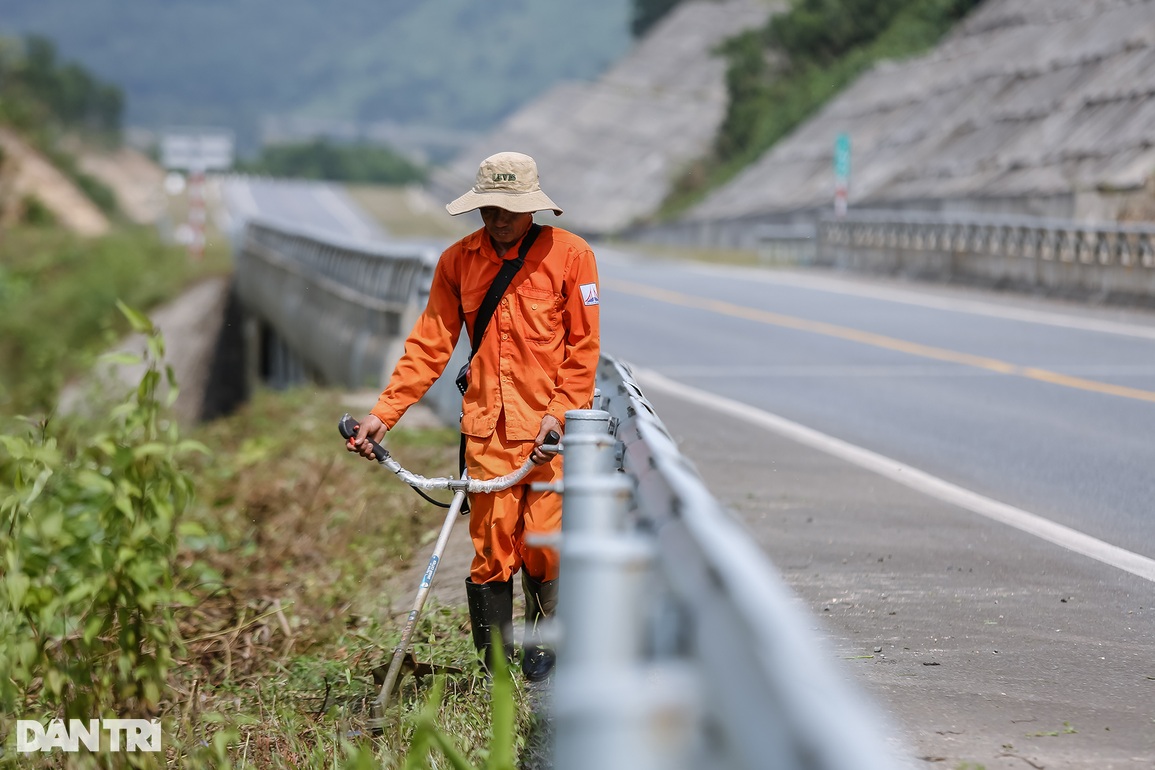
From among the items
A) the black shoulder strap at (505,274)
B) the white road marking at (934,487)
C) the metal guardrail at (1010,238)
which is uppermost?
the black shoulder strap at (505,274)

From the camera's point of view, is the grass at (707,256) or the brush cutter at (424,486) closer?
the brush cutter at (424,486)

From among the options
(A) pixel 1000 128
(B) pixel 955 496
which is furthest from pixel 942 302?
(A) pixel 1000 128

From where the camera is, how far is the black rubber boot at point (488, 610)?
18.5ft

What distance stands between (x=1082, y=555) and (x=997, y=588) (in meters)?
0.89

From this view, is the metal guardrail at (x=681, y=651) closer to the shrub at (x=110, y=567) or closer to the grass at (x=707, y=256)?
the shrub at (x=110, y=567)

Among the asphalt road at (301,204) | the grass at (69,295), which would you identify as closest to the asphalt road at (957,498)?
the grass at (69,295)

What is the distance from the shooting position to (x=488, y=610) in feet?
18.6

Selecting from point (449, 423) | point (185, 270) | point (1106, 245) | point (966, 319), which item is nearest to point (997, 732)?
point (449, 423)

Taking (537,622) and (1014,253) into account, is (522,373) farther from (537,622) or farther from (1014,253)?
(1014,253)

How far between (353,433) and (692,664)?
10.1 ft

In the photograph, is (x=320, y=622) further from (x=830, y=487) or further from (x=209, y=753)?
(x=830, y=487)

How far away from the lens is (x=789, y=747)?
194cm

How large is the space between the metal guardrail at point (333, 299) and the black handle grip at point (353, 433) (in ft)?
22.0

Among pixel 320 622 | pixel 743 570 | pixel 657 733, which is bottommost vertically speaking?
pixel 320 622
